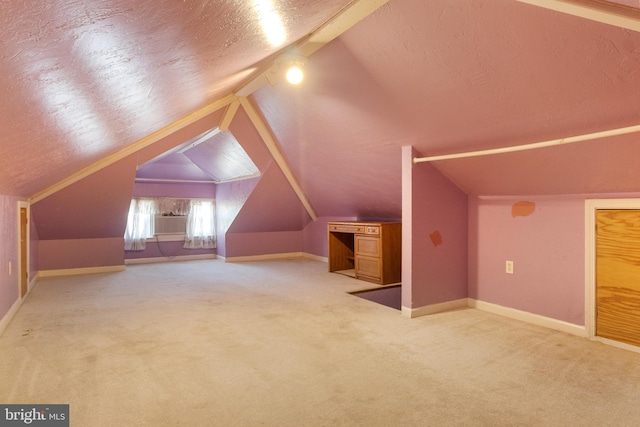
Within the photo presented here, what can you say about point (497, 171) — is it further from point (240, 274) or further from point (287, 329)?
point (240, 274)

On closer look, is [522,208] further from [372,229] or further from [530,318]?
[372,229]

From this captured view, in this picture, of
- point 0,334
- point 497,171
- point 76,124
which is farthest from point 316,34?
point 0,334

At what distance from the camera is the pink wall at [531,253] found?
3213mm

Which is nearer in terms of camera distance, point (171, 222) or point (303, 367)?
point (303, 367)

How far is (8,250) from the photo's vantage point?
12.2 feet

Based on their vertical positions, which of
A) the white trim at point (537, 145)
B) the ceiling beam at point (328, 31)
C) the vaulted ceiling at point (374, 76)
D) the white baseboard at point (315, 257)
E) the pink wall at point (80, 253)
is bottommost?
the white baseboard at point (315, 257)

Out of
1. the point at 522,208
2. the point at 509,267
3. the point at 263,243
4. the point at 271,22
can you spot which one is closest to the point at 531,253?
the point at 509,267

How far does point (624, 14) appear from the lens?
5.51 feet

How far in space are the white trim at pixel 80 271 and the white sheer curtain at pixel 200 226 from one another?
1.53 metres

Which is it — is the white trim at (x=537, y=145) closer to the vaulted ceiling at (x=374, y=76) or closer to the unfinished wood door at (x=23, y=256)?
the vaulted ceiling at (x=374, y=76)

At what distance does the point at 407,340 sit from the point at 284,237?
5.25 m

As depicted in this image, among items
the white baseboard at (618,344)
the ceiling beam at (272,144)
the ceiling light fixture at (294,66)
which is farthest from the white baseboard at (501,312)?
the ceiling beam at (272,144)

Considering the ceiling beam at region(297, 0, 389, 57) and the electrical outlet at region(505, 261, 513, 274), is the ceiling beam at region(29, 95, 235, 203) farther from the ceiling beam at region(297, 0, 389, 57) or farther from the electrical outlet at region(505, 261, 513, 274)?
the electrical outlet at region(505, 261, 513, 274)

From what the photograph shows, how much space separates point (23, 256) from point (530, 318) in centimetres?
568
